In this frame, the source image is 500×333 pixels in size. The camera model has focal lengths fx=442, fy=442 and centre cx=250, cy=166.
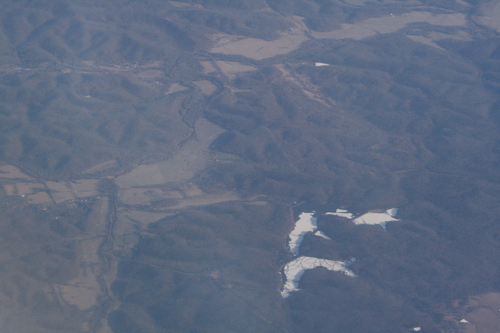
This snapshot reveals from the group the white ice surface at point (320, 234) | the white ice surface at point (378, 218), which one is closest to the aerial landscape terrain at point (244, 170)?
the white ice surface at point (378, 218)

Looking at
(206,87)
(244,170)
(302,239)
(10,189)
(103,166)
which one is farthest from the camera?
(206,87)

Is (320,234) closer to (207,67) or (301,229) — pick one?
(301,229)

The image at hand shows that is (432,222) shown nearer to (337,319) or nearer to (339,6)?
(337,319)

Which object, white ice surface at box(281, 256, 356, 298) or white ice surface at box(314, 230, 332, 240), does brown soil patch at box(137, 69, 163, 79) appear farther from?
white ice surface at box(281, 256, 356, 298)

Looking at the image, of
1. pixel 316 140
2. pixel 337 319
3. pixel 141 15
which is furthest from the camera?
pixel 141 15

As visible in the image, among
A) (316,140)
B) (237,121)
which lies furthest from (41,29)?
(316,140)

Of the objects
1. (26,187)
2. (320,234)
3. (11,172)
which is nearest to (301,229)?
(320,234)
